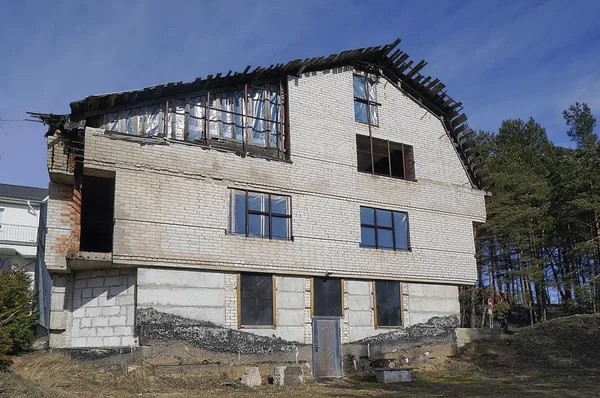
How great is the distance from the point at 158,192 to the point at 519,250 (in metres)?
29.0

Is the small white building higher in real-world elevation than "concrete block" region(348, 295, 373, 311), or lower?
higher

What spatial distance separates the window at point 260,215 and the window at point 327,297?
186 centimetres

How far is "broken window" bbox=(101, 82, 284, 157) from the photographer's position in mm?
16469

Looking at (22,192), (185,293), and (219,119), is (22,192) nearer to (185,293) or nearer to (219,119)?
(219,119)

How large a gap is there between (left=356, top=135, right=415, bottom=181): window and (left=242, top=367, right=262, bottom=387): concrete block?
8.48 metres

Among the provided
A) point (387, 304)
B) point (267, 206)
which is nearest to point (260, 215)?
point (267, 206)

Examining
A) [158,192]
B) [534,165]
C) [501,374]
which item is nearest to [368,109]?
[158,192]

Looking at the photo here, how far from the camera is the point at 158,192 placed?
51.8ft

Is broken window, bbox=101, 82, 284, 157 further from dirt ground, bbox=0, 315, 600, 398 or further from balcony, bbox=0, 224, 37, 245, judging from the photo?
balcony, bbox=0, 224, 37, 245

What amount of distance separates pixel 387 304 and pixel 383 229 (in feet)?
8.36

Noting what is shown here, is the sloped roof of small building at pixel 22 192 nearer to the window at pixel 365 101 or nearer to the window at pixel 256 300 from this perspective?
the window at pixel 365 101

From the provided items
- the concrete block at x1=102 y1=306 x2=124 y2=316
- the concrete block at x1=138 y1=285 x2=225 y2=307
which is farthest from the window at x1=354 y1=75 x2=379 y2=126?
the concrete block at x1=102 y1=306 x2=124 y2=316

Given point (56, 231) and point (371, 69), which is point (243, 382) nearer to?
point (56, 231)

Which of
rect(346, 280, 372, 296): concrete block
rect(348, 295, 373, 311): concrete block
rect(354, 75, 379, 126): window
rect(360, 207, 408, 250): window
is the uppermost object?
rect(354, 75, 379, 126): window
